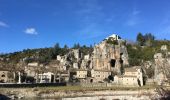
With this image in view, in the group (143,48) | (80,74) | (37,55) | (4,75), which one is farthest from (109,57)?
(37,55)

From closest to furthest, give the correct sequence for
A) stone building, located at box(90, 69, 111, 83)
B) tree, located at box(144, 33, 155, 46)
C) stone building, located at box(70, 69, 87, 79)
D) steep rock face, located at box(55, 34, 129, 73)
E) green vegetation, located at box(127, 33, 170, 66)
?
stone building, located at box(90, 69, 111, 83) → stone building, located at box(70, 69, 87, 79) → steep rock face, located at box(55, 34, 129, 73) → green vegetation, located at box(127, 33, 170, 66) → tree, located at box(144, 33, 155, 46)

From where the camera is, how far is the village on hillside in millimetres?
110562

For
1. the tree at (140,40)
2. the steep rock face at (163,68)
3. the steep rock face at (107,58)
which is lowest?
the steep rock face at (163,68)

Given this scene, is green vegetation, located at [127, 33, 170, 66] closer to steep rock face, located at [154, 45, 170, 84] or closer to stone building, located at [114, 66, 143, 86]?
steep rock face, located at [154, 45, 170, 84]

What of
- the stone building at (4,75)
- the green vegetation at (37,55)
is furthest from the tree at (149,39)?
the stone building at (4,75)

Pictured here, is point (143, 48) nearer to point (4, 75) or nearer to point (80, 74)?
point (80, 74)

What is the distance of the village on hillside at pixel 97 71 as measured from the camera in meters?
111

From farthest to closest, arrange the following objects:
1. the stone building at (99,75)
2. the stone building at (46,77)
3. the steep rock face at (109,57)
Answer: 1. the steep rock face at (109,57)
2. the stone building at (46,77)
3. the stone building at (99,75)

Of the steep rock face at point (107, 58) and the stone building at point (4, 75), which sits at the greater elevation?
the steep rock face at point (107, 58)

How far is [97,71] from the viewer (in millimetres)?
120750

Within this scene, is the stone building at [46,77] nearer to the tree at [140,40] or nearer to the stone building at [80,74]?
the stone building at [80,74]

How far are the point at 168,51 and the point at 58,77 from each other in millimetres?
49371

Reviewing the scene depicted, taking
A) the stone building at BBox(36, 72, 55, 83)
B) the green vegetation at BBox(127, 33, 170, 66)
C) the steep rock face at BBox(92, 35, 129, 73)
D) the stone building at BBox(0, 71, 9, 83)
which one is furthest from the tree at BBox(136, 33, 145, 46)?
the stone building at BBox(0, 71, 9, 83)

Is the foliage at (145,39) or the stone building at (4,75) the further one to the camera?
the foliage at (145,39)
